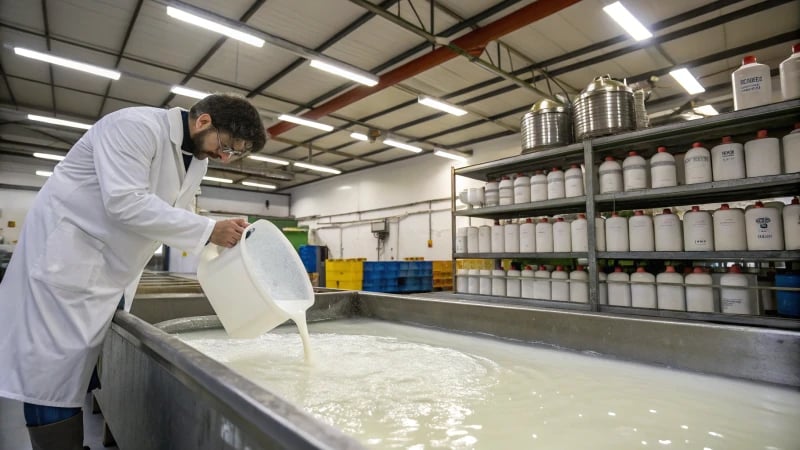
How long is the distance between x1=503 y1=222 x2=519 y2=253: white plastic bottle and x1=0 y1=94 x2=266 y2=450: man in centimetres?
236

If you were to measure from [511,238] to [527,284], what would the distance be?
0.37m

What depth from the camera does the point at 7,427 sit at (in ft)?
6.76

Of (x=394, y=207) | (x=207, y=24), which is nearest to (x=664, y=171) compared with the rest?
A: (x=207, y=24)

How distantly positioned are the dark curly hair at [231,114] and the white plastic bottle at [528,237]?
7.48 ft

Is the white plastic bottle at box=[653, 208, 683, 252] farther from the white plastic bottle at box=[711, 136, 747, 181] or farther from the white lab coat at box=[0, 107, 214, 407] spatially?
the white lab coat at box=[0, 107, 214, 407]

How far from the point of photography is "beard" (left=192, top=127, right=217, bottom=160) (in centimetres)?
136

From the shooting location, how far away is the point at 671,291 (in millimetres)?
2404

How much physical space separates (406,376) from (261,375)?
0.50 meters

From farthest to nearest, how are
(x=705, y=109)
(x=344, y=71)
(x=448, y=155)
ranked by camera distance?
(x=448, y=155) → (x=705, y=109) → (x=344, y=71)

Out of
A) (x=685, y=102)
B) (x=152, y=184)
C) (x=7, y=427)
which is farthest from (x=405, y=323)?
(x=685, y=102)

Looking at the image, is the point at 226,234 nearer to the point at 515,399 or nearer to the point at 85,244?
the point at 85,244

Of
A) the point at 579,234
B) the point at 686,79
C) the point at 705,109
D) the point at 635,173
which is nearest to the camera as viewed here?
the point at 635,173

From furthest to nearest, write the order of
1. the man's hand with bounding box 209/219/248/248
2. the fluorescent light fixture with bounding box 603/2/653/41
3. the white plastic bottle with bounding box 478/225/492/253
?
the fluorescent light fixture with bounding box 603/2/653/41
the white plastic bottle with bounding box 478/225/492/253
the man's hand with bounding box 209/219/248/248

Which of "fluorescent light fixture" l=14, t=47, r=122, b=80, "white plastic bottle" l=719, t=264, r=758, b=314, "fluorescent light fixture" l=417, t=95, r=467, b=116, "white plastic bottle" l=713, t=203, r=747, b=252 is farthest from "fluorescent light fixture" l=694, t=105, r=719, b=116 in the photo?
"fluorescent light fixture" l=14, t=47, r=122, b=80
